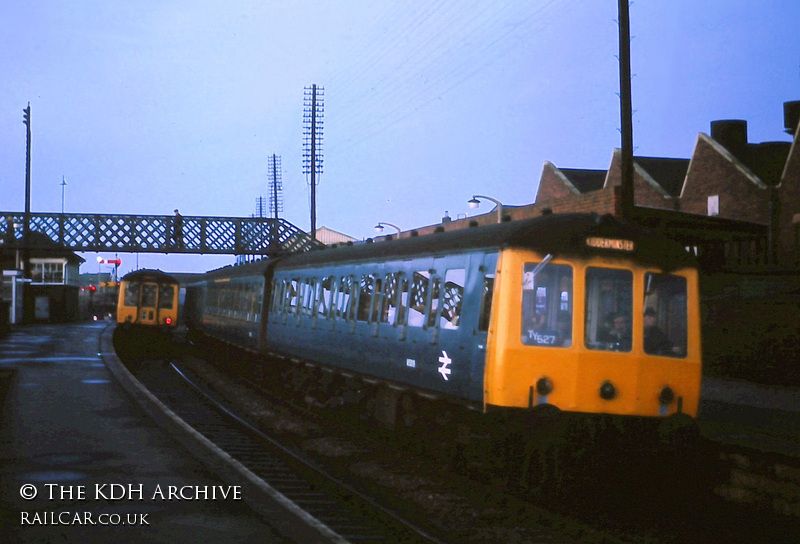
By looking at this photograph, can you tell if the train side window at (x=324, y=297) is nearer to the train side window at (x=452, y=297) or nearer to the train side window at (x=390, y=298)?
the train side window at (x=390, y=298)

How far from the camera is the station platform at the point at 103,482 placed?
730cm

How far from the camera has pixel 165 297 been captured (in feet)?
123

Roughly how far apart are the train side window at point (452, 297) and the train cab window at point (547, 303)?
1.28 meters

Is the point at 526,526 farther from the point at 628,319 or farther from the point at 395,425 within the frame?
the point at 395,425

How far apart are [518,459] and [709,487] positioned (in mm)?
2234

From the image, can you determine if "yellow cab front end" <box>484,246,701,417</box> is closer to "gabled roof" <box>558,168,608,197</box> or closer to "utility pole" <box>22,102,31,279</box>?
"gabled roof" <box>558,168,608,197</box>

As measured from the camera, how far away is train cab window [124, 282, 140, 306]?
37.1m

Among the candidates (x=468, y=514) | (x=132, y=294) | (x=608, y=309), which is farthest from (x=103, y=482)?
(x=132, y=294)

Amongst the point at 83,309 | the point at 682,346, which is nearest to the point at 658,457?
the point at 682,346

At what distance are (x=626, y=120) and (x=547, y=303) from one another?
7.92 meters

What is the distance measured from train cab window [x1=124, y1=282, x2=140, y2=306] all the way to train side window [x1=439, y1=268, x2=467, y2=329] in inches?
1083

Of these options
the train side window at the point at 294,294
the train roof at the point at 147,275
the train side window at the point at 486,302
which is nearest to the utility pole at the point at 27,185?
the train roof at the point at 147,275

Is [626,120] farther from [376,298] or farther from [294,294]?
[294,294]

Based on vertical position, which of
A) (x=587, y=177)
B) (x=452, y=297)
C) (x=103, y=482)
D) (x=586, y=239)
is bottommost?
(x=103, y=482)
